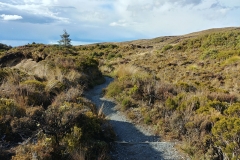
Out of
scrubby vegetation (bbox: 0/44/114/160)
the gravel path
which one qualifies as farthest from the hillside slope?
scrubby vegetation (bbox: 0/44/114/160)

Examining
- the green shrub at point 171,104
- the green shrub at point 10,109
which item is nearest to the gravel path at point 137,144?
the green shrub at point 171,104

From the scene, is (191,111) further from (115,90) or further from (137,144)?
(115,90)

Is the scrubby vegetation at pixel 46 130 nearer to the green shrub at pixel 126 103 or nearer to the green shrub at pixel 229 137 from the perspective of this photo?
the green shrub at pixel 126 103

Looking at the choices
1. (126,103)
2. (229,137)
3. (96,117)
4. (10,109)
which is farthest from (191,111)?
(10,109)

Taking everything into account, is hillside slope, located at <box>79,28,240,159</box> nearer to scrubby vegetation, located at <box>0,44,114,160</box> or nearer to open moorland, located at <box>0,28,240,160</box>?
open moorland, located at <box>0,28,240,160</box>

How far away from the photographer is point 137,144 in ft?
21.3

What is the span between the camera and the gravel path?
5.86 m

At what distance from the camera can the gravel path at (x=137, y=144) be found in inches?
231

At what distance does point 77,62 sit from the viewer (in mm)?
16141

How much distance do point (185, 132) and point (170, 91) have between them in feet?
11.7

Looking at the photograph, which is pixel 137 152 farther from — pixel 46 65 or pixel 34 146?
pixel 46 65

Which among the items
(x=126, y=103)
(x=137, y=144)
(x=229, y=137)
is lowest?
(x=137, y=144)

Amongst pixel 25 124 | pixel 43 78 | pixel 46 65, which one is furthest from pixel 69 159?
pixel 46 65

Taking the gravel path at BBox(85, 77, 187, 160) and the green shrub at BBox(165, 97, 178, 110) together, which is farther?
the green shrub at BBox(165, 97, 178, 110)
